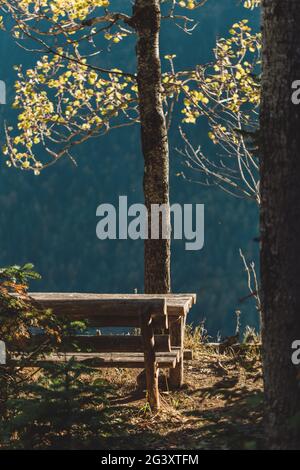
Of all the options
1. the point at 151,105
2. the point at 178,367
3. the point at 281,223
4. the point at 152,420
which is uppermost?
the point at 151,105

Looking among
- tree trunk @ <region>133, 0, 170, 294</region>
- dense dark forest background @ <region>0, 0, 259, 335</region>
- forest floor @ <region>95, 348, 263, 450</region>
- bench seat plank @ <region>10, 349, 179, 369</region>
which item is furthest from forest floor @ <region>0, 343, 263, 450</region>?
dense dark forest background @ <region>0, 0, 259, 335</region>

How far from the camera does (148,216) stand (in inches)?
444

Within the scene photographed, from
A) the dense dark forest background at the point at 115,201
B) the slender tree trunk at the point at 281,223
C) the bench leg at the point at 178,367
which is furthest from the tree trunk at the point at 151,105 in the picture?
the dense dark forest background at the point at 115,201

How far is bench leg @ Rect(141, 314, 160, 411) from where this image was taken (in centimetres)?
912

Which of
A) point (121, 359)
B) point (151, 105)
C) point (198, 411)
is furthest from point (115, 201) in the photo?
point (198, 411)

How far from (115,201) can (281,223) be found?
148 ft

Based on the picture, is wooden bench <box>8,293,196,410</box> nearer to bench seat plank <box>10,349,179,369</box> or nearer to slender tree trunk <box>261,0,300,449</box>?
bench seat plank <box>10,349,179,369</box>

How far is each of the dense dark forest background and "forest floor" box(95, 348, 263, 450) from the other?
34.9m

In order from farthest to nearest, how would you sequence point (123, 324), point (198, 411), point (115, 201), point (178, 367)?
point (115, 201) < point (178, 367) < point (123, 324) < point (198, 411)

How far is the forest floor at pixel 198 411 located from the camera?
6922 millimetres

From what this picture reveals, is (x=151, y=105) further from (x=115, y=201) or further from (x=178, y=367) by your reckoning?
(x=115, y=201)

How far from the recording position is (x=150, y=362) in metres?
9.36

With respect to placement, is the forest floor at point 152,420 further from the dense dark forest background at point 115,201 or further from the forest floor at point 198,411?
the dense dark forest background at point 115,201

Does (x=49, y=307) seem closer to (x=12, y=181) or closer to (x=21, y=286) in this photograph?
(x=21, y=286)
